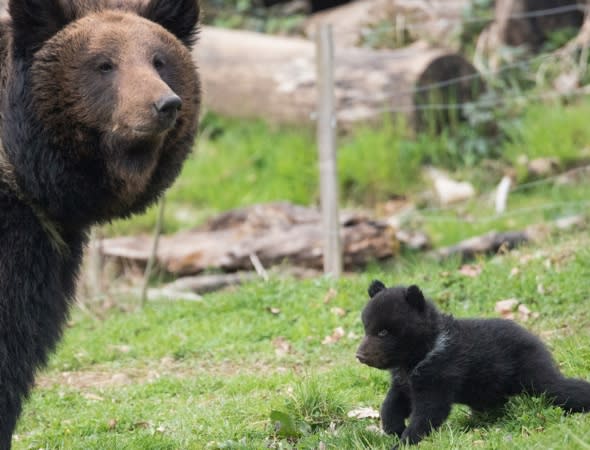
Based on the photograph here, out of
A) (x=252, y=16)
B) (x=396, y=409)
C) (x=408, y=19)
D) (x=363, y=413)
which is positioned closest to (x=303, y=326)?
(x=363, y=413)

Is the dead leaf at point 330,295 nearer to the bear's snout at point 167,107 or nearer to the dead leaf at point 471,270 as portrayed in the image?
the dead leaf at point 471,270

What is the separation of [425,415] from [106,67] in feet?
8.65

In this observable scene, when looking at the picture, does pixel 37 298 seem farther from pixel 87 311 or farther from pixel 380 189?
pixel 380 189

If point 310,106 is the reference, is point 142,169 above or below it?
above

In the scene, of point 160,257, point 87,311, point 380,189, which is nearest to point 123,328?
point 87,311

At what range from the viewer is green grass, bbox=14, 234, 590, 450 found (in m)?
5.61

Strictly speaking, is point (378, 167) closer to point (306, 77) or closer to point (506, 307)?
point (306, 77)

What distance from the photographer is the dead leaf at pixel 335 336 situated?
8.11m

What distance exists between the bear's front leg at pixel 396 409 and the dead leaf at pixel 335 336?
2.44 meters

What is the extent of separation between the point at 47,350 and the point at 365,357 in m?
1.80

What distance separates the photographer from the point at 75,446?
6.00 meters

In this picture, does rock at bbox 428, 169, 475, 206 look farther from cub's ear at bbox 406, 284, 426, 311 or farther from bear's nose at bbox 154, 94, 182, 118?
bear's nose at bbox 154, 94, 182, 118

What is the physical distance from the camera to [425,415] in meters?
5.28

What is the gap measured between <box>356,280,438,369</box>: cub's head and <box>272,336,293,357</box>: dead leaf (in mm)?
2551
